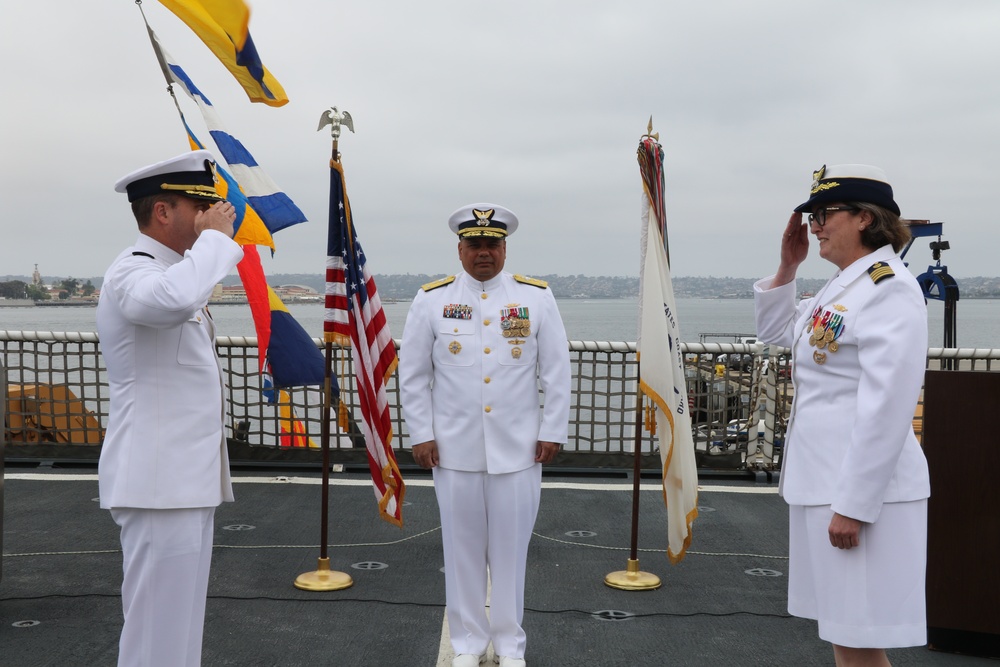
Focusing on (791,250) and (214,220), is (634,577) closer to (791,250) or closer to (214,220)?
(791,250)

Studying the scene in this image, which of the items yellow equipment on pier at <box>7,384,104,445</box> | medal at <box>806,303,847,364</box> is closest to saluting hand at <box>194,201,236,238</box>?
medal at <box>806,303,847,364</box>


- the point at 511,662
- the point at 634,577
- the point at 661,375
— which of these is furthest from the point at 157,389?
the point at 634,577

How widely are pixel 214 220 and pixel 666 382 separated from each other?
2687 mm

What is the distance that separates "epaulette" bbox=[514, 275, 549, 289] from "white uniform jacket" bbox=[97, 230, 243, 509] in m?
1.53

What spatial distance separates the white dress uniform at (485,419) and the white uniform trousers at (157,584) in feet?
4.04

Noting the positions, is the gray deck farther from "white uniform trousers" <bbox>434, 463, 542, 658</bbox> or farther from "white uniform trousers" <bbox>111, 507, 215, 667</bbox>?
"white uniform trousers" <bbox>111, 507, 215, 667</bbox>

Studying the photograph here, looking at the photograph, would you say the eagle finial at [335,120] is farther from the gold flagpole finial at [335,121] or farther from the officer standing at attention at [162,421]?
the officer standing at attention at [162,421]

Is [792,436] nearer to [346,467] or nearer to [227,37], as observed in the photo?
[227,37]

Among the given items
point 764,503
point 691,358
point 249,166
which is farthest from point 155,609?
point 691,358

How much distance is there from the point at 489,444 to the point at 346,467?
3971 mm

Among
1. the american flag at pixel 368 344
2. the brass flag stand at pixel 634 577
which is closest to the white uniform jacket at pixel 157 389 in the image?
the american flag at pixel 368 344

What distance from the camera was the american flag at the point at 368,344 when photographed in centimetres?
448

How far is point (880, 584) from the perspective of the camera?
7.81 feet

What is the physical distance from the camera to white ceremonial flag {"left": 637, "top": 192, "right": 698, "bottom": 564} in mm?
4477
